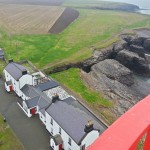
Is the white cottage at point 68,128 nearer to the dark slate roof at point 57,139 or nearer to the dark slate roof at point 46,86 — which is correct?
the dark slate roof at point 57,139

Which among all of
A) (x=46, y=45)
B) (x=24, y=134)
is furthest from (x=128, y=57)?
(x=24, y=134)

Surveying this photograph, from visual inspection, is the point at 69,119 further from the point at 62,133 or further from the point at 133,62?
the point at 133,62

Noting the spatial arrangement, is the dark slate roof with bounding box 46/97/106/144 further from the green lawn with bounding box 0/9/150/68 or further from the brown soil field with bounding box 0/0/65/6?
the brown soil field with bounding box 0/0/65/6

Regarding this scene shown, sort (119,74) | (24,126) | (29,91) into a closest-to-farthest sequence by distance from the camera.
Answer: (24,126), (29,91), (119,74)

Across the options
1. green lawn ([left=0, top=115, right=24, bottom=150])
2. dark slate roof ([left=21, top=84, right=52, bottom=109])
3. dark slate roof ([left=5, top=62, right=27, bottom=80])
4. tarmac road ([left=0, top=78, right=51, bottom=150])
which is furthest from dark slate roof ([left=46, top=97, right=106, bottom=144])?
dark slate roof ([left=5, top=62, right=27, bottom=80])

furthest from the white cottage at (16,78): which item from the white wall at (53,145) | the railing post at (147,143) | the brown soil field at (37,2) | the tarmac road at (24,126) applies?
the brown soil field at (37,2)

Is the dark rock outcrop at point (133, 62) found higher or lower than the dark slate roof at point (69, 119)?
lower

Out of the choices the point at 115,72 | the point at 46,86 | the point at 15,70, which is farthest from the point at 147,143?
the point at 115,72
